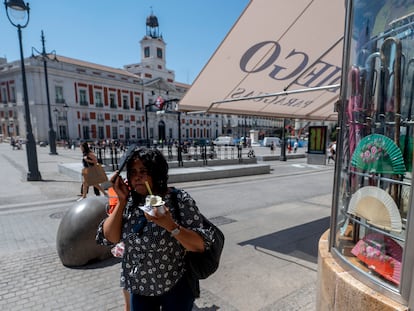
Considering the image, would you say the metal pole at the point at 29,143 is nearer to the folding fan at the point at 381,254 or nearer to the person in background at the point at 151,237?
the person in background at the point at 151,237

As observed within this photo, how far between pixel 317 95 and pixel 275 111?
1.01 m

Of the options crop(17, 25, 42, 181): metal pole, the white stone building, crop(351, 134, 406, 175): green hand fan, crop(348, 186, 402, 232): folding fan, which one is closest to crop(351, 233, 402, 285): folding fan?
crop(348, 186, 402, 232): folding fan

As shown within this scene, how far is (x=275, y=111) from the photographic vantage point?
646 centimetres

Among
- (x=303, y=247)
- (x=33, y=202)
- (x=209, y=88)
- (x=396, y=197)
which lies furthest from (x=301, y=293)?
(x=33, y=202)

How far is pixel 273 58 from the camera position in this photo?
4.36 m

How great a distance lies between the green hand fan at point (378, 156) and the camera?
1.77 m

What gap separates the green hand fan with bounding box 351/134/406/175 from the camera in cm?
177

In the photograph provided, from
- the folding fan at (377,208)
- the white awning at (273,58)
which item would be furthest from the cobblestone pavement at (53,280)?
the white awning at (273,58)

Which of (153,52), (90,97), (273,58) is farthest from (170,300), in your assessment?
(153,52)

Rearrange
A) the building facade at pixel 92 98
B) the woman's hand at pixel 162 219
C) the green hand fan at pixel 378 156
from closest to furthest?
the woman's hand at pixel 162 219
the green hand fan at pixel 378 156
the building facade at pixel 92 98

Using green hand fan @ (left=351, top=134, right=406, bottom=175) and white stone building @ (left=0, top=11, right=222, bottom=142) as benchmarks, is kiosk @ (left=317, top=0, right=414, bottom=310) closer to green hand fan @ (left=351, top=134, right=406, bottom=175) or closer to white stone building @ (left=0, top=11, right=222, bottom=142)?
green hand fan @ (left=351, top=134, right=406, bottom=175)

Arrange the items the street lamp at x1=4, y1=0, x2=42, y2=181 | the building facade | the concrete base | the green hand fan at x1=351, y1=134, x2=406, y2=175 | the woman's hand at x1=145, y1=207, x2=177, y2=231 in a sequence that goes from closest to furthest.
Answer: the woman's hand at x1=145, y1=207, x2=177, y2=231, the concrete base, the green hand fan at x1=351, y1=134, x2=406, y2=175, the street lamp at x1=4, y1=0, x2=42, y2=181, the building facade

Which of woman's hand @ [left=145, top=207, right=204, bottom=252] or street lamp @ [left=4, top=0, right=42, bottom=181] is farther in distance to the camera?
street lamp @ [left=4, top=0, right=42, bottom=181]

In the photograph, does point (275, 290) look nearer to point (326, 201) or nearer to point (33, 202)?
point (326, 201)
